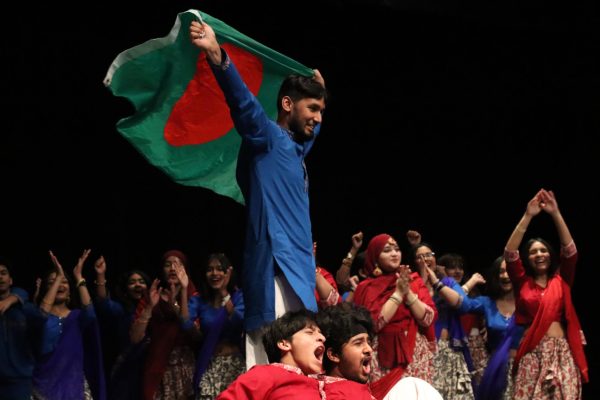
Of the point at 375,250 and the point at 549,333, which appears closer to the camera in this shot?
the point at 549,333

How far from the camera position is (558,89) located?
710 cm

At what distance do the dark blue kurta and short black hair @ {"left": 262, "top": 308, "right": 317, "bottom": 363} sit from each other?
107 millimetres

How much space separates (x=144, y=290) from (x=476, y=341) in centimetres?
212

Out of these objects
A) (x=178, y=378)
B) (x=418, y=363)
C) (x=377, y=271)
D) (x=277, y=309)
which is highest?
(x=277, y=309)

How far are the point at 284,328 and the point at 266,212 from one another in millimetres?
379

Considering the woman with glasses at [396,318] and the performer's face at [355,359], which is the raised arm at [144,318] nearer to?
the woman with glasses at [396,318]

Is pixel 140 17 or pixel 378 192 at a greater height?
pixel 140 17

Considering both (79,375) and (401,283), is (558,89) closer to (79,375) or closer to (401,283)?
(401,283)

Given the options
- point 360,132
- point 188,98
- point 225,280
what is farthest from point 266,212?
point 360,132

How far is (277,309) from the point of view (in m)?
2.92

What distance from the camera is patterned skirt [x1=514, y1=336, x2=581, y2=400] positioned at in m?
5.01

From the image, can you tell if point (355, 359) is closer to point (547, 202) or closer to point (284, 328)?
point (284, 328)

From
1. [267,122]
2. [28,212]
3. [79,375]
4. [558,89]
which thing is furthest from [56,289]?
[558,89]

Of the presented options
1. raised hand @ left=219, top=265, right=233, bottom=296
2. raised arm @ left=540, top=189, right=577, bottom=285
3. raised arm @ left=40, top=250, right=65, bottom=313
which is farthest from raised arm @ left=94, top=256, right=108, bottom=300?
raised arm @ left=540, top=189, right=577, bottom=285
